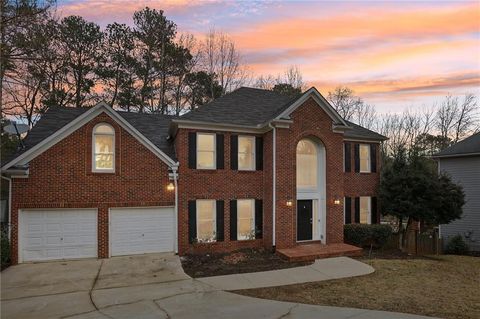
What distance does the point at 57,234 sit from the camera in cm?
1340

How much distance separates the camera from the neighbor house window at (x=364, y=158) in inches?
770

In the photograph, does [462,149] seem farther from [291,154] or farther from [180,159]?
[180,159]

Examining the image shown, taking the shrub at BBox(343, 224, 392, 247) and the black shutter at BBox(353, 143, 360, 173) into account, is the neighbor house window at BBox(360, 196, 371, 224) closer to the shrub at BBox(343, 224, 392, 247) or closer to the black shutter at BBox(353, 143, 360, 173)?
the black shutter at BBox(353, 143, 360, 173)

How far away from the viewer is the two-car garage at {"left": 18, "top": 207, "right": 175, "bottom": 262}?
43.0ft

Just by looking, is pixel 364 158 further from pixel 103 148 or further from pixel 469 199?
pixel 103 148

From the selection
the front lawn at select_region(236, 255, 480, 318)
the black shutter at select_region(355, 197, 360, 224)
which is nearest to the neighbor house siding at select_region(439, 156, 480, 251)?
the black shutter at select_region(355, 197, 360, 224)

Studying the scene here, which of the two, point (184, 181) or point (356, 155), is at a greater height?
point (356, 155)

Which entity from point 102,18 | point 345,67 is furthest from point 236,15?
point 102,18

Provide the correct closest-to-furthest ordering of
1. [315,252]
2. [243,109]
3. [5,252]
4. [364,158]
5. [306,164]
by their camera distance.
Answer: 1. [5,252]
2. [315,252]
3. [306,164]
4. [243,109]
5. [364,158]

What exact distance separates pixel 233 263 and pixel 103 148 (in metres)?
6.75

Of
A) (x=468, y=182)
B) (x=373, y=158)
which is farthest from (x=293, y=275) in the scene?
(x=468, y=182)

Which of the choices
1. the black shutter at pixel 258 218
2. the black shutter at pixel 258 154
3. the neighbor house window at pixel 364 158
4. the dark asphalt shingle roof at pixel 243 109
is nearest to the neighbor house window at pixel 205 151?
the dark asphalt shingle roof at pixel 243 109

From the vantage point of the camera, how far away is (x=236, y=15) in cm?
1577

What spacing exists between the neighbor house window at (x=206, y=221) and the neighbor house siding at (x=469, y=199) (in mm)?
15275
